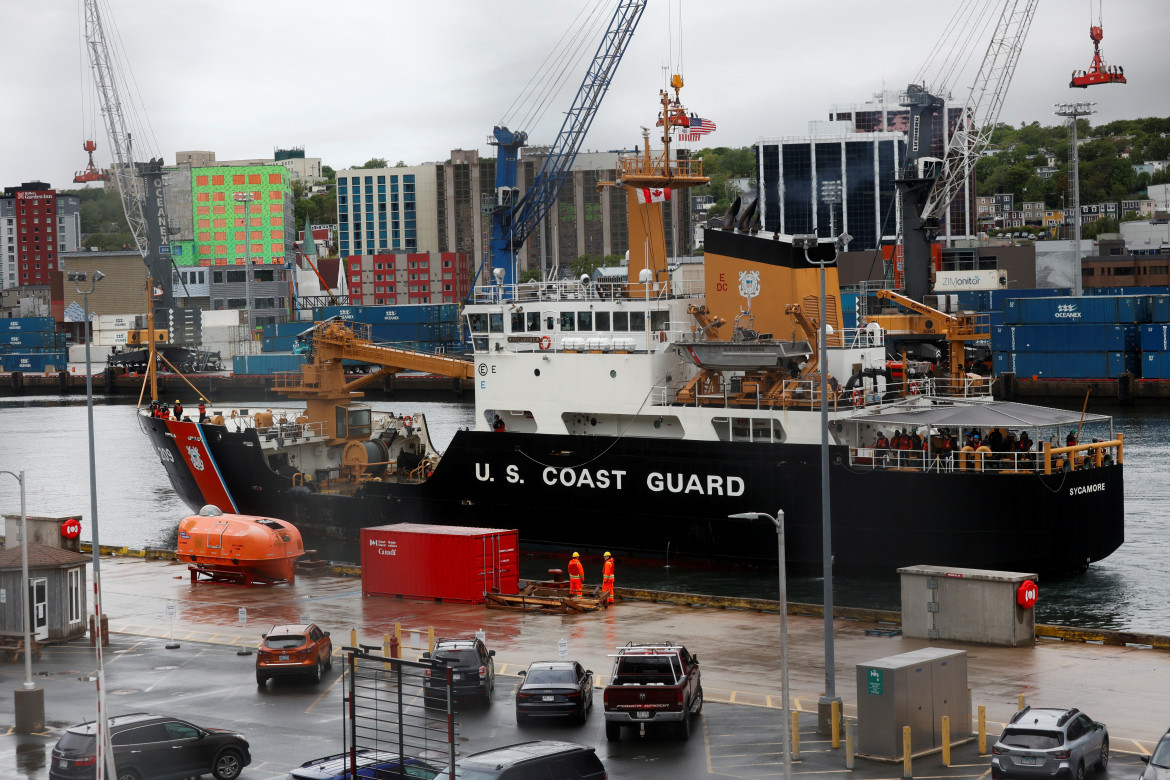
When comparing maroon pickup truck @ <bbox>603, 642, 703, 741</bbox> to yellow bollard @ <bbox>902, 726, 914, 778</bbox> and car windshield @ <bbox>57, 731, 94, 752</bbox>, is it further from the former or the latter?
car windshield @ <bbox>57, 731, 94, 752</bbox>

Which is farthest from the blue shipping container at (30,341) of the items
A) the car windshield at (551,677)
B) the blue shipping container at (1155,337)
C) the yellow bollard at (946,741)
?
the yellow bollard at (946,741)

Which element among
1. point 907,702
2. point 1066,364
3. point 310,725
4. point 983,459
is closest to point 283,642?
point 310,725

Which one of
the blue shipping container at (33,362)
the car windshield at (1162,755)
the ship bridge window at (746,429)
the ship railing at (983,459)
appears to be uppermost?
the blue shipping container at (33,362)

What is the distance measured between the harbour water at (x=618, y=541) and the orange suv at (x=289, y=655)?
40.4 ft

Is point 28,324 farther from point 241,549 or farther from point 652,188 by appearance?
point 241,549

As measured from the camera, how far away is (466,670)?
831 inches

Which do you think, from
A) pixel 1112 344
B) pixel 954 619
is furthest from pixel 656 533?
pixel 1112 344

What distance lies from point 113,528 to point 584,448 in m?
21.6

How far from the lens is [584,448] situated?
3534 cm

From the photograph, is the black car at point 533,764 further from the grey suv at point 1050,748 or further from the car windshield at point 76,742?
the grey suv at point 1050,748

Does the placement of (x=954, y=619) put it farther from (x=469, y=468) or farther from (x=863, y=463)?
(x=469, y=468)

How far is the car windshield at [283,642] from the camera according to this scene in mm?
22453

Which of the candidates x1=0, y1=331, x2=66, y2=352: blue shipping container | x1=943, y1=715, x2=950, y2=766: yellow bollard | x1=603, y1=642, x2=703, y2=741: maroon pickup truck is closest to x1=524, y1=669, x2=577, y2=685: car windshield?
x1=603, y1=642, x2=703, y2=741: maroon pickup truck

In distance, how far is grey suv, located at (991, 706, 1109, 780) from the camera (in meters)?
16.1
